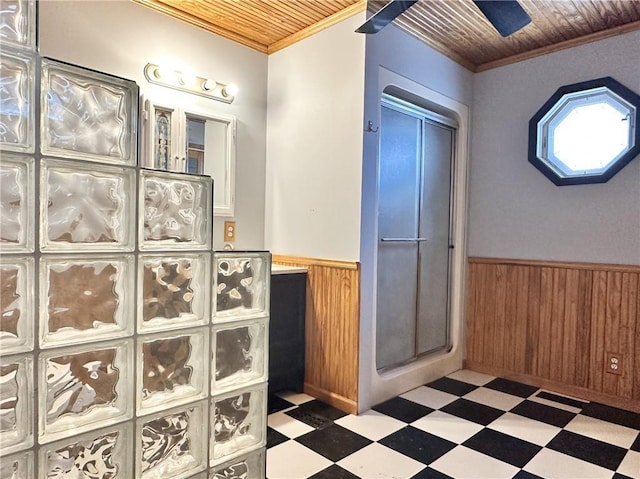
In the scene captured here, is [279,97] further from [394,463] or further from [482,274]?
[394,463]

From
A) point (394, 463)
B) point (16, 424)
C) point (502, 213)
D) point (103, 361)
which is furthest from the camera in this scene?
point (502, 213)

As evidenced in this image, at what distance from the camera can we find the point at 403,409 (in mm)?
2482

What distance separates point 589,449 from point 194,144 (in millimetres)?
2762

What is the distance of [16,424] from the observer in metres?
0.83

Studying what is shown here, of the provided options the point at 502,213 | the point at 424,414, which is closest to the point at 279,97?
the point at 502,213

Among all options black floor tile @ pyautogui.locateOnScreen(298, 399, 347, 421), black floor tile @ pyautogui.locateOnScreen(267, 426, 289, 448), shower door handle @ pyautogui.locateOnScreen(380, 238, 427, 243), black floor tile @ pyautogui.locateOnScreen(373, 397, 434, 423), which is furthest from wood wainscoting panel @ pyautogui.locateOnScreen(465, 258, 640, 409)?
black floor tile @ pyautogui.locateOnScreen(267, 426, 289, 448)

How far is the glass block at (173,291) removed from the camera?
1000 millimetres

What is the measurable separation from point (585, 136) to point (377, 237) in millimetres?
1589

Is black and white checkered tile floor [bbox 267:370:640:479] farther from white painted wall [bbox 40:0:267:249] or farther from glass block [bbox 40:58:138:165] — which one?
glass block [bbox 40:58:138:165]

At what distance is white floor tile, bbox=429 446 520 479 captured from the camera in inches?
70.9

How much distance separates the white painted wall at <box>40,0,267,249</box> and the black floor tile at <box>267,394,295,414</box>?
1.03 metres

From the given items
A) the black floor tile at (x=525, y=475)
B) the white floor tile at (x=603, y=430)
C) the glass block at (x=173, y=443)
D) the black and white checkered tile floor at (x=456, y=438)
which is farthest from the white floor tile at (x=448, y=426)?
the glass block at (x=173, y=443)

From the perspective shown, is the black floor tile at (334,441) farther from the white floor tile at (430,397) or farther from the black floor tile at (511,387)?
the black floor tile at (511,387)

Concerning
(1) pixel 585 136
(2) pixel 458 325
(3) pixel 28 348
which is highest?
(1) pixel 585 136
